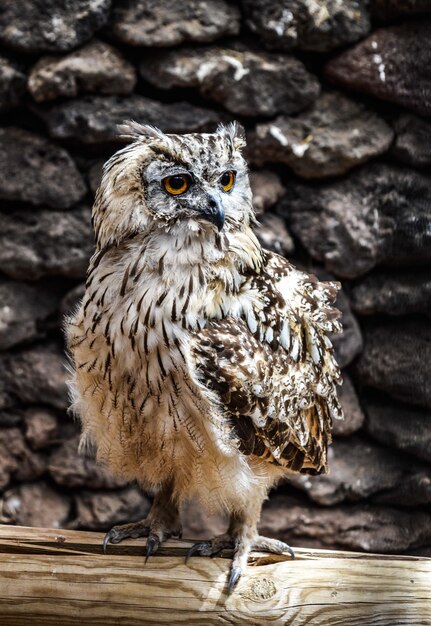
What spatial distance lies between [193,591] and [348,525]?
1.26 m

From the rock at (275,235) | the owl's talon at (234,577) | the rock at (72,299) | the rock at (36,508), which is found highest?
the rock at (275,235)

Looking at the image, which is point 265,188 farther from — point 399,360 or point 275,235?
point 399,360

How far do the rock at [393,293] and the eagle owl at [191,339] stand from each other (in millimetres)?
888

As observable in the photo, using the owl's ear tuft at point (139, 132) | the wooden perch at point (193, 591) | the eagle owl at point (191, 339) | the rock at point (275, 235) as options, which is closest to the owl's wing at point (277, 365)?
the eagle owl at point (191, 339)

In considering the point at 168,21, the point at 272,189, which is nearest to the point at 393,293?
the point at 272,189

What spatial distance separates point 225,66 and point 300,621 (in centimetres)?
176

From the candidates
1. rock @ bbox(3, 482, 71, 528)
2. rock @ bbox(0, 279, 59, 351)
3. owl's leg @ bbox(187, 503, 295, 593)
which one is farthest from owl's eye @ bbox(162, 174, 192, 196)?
rock @ bbox(3, 482, 71, 528)

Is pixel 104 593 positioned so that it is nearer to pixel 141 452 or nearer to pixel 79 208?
pixel 141 452

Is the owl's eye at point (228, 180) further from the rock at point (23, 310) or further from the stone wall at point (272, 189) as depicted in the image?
the rock at point (23, 310)

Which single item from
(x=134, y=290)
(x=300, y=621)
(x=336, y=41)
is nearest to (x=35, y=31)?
(x=336, y=41)

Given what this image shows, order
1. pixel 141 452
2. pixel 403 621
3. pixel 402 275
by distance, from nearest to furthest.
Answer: pixel 403 621 → pixel 141 452 → pixel 402 275

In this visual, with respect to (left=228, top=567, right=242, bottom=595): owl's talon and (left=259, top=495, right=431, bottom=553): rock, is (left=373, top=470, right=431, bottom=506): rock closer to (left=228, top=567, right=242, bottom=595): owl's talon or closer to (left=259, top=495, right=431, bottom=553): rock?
(left=259, top=495, right=431, bottom=553): rock

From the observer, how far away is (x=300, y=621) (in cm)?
177

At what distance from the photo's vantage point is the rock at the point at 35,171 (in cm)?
272
